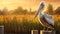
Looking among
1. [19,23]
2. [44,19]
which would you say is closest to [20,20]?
[19,23]

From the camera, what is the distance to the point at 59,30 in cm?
296

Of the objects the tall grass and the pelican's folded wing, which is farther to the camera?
the tall grass

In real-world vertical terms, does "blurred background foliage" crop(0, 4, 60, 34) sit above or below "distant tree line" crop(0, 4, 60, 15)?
below

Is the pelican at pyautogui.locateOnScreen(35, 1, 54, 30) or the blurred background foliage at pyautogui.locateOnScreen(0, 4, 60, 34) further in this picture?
the blurred background foliage at pyautogui.locateOnScreen(0, 4, 60, 34)

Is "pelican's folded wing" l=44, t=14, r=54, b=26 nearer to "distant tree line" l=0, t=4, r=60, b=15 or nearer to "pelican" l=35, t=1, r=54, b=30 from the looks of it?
"pelican" l=35, t=1, r=54, b=30

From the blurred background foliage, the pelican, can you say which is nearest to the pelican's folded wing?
the pelican

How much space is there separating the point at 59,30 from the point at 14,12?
663mm

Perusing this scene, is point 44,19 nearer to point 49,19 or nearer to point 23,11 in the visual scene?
point 49,19

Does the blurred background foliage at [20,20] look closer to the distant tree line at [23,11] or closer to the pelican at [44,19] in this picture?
the distant tree line at [23,11]

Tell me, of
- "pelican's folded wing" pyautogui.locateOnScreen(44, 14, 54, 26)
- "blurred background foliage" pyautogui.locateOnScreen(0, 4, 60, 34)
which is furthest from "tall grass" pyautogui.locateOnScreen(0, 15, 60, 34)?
"pelican's folded wing" pyautogui.locateOnScreen(44, 14, 54, 26)

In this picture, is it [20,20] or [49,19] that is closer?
[49,19]

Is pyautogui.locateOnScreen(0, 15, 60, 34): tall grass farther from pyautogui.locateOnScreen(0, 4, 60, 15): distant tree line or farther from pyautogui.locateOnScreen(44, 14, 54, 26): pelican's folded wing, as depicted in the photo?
pyautogui.locateOnScreen(44, 14, 54, 26): pelican's folded wing

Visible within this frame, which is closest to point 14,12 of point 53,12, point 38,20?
point 38,20

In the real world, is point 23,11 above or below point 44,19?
above
